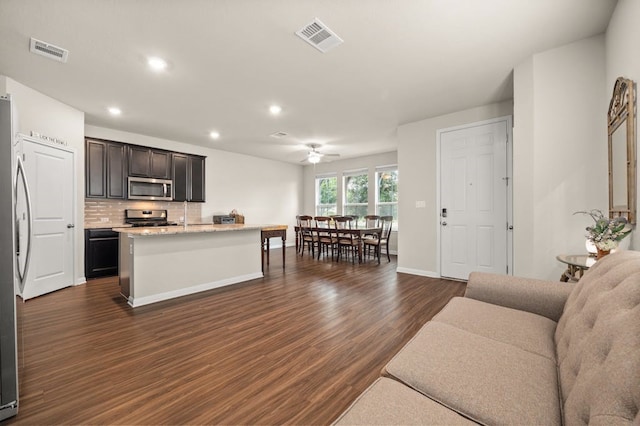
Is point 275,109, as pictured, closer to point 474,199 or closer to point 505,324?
point 474,199

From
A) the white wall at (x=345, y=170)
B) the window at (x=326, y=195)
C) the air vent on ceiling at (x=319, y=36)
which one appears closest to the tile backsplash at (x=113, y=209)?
the white wall at (x=345, y=170)

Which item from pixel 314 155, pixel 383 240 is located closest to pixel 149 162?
pixel 314 155

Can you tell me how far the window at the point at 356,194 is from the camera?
7801 mm

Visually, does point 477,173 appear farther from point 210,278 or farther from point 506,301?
point 210,278

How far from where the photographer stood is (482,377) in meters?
1.04

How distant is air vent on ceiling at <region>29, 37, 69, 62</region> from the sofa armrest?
425 cm

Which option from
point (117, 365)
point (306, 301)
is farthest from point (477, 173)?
point (117, 365)

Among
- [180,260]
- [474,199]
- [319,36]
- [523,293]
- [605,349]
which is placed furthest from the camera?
[474,199]

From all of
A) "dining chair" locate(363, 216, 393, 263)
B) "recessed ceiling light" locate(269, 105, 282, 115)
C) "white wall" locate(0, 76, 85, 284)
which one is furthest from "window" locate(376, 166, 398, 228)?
"white wall" locate(0, 76, 85, 284)

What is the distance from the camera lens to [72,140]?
411 centimetres

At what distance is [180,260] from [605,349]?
3907 millimetres

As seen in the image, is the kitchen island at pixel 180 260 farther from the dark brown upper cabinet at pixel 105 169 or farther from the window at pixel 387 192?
the window at pixel 387 192

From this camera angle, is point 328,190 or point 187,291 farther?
point 328,190

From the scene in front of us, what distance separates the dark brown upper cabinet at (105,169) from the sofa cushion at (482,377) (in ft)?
18.3
